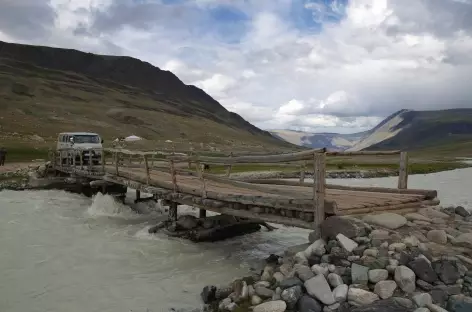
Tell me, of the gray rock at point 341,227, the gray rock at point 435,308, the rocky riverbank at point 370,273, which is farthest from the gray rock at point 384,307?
the gray rock at point 341,227

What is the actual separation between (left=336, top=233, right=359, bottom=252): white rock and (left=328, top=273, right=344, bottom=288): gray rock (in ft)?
2.70

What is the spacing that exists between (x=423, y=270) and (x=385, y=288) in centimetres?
83

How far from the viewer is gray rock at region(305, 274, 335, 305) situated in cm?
734

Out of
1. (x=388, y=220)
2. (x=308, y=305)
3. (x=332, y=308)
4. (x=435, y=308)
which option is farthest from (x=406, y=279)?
(x=388, y=220)

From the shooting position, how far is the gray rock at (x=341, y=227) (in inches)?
345

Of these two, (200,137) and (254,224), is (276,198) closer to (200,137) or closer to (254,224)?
(254,224)

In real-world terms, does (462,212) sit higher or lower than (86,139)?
lower

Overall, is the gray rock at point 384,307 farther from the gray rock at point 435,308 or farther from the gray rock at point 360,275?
the gray rock at point 360,275

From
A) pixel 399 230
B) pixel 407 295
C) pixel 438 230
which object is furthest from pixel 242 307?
pixel 438 230

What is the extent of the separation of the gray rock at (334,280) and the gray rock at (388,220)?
6.93ft

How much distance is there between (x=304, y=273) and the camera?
8086mm

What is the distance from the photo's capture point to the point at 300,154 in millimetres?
10023

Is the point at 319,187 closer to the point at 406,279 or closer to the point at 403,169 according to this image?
the point at 406,279

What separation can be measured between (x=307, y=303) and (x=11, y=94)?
14897 centimetres
